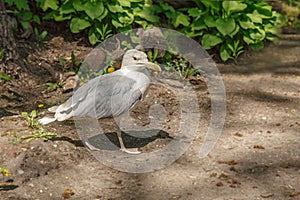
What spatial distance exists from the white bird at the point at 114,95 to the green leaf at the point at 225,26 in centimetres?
251

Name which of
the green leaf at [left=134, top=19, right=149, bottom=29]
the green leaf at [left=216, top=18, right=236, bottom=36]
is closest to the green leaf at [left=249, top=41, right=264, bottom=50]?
the green leaf at [left=216, top=18, right=236, bottom=36]

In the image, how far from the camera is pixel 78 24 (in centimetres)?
670

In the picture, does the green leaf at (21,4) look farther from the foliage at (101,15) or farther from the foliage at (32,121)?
the foliage at (32,121)

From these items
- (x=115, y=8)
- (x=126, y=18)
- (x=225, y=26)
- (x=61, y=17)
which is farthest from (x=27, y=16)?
(x=225, y=26)

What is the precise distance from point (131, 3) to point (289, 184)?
357 centimetres

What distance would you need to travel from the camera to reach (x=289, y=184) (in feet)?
13.3

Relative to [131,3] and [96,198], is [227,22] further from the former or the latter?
[96,198]

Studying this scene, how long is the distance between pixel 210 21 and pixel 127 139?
2524 mm

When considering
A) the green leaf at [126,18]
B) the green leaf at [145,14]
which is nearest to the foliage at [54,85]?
the green leaf at [126,18]

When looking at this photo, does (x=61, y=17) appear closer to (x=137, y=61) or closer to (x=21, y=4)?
(x=21, y=4)

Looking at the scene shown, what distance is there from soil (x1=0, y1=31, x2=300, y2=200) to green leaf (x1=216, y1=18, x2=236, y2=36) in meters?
0.71

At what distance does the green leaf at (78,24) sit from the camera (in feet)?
21.8

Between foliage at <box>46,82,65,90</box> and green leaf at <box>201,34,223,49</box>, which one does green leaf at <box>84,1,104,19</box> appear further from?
green leaf at <box>201,34,223,49</box>

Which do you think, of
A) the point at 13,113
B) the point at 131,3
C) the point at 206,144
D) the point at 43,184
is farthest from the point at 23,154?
the point at 131,3
